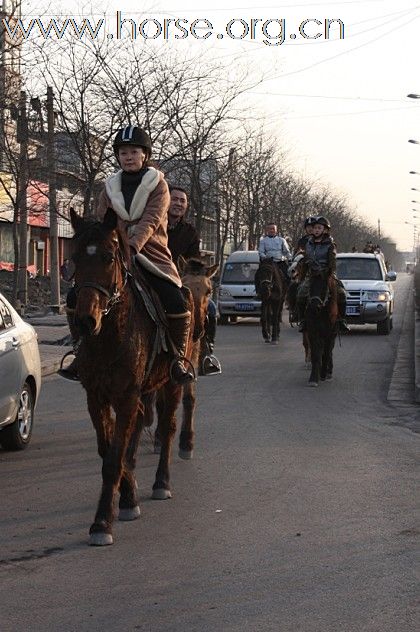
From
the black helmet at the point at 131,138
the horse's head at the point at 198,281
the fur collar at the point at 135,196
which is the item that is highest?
the black helmet at the point at 131,138

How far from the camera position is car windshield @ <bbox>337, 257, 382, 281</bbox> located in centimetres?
2903

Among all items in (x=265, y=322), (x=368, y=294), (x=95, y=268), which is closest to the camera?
(x=95, y=268)

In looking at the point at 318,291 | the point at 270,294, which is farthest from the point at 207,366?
the point at 270,294

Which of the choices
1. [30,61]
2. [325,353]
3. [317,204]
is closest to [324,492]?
[325,353]

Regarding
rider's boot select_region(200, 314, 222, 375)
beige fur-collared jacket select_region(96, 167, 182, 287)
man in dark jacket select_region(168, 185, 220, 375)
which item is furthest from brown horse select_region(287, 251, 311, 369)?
beige fur-collared jacket select_region(96, 167, 182, 287)

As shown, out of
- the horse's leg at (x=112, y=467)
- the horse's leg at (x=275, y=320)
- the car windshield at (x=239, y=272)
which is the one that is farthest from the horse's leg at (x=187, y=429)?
the car windshield at (x=239, y=272)

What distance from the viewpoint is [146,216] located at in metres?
7.65

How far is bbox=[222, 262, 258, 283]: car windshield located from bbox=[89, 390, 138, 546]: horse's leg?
85.3ft

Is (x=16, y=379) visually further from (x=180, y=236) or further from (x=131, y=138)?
(x=131, y=138)

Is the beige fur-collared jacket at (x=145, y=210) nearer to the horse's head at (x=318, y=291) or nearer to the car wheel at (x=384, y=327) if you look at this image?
the horse's head at (x=318, y=291)

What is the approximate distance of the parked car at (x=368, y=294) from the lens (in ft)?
90.2

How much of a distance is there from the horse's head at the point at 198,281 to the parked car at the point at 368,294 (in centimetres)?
1752

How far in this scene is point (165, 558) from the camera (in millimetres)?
6543

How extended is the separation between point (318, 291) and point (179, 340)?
8.79 m
